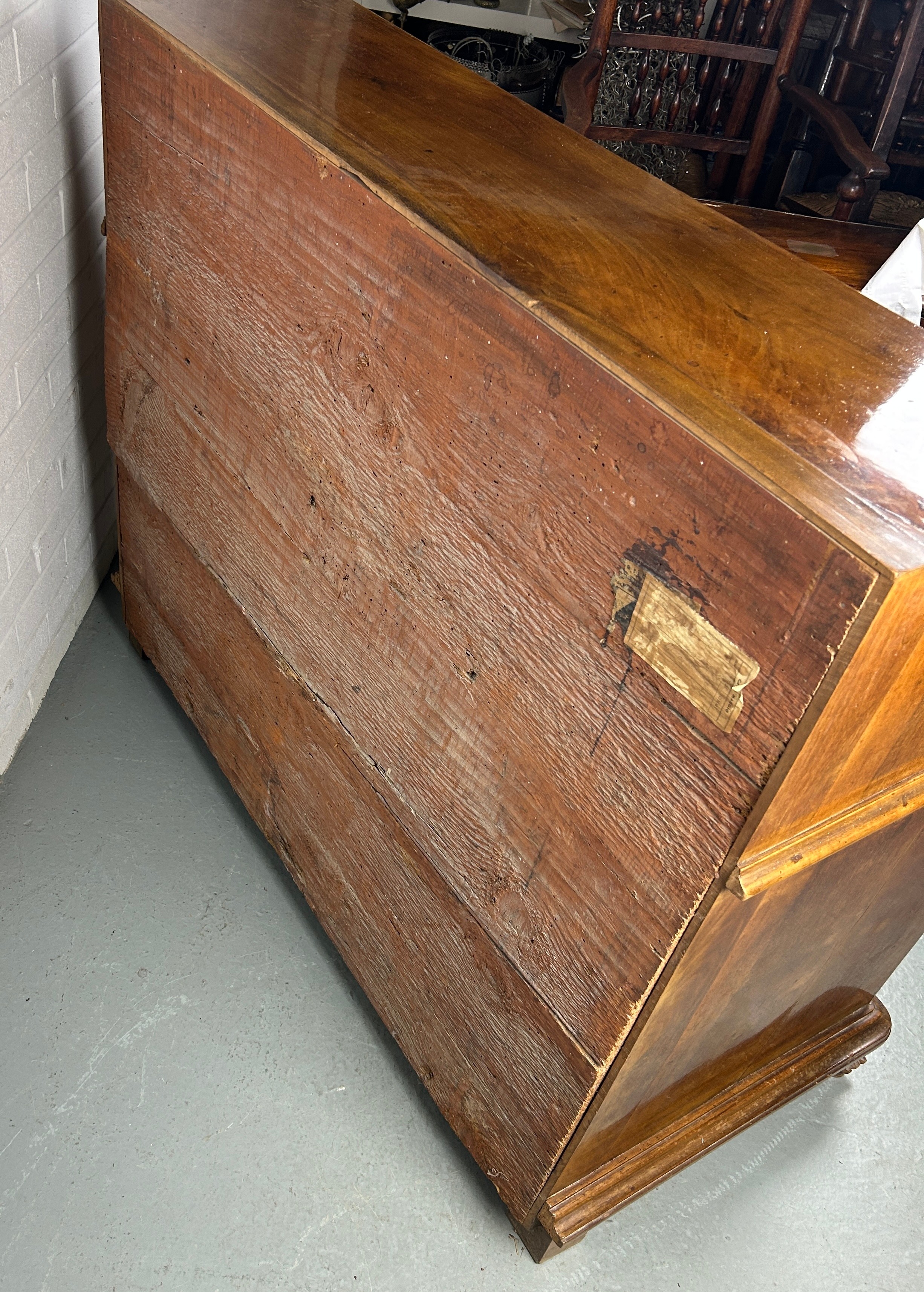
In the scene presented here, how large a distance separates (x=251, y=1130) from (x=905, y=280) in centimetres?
138

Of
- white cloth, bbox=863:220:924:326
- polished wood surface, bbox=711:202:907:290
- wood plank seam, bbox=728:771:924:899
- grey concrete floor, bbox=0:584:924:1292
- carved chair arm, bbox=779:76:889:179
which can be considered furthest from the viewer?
carved chair arm, bbox=779:76:889:179

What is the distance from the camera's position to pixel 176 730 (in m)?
1.80

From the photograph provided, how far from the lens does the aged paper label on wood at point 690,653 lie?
0.74m

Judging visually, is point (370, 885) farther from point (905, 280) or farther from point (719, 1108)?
point (905, 280)

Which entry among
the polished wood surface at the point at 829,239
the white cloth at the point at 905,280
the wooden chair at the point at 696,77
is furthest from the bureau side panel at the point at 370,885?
the wooden chair at the point at 696,77

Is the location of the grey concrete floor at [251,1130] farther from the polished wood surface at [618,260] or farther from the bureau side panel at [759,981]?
the polished wood surface at [618,260]

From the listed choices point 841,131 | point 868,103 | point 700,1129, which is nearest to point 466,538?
point 700,1129

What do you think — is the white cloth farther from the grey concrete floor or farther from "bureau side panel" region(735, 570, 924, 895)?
the grey concrete floor

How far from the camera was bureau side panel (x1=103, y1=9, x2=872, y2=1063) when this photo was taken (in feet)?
2.45

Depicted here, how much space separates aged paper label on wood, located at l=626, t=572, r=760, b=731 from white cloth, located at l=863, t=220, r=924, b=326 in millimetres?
855

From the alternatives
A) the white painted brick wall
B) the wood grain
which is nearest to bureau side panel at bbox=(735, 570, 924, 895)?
the wood grain

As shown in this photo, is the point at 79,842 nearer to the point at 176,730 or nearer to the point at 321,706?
the point at 176,730

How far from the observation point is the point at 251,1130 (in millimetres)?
1307

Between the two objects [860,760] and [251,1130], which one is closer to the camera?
[860,760]
